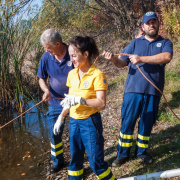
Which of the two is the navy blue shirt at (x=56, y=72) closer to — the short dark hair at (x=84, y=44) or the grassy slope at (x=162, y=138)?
the short dark hair at (x=84, y=44)

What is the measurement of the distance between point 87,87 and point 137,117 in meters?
1.18

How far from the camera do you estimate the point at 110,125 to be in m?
4.65

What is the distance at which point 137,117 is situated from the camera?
9.56ft

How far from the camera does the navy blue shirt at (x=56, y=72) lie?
2.86 metres

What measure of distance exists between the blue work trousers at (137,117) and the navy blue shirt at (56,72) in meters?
0.90

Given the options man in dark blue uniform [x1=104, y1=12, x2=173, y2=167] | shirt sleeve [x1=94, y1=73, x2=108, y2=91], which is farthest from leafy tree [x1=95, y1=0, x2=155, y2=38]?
shirt sleeve [x1=94, y1=73, x2=108, y2=91]

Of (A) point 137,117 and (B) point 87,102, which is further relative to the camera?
(A) point 137,117

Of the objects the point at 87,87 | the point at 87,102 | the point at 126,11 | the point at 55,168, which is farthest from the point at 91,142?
the point at 126,11

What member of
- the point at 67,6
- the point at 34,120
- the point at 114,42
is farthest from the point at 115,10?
the point at 34,120

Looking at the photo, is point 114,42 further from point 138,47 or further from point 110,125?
point 138,47

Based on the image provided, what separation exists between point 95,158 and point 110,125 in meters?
2.57

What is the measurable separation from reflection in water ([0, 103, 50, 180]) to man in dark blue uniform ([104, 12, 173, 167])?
148 centimetres

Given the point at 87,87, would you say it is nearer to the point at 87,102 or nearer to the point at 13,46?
the point at 87,102

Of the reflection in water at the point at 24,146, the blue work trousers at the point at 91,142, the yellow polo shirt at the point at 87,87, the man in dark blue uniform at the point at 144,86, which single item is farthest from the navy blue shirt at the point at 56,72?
the reflection in water at the point at 24,146
